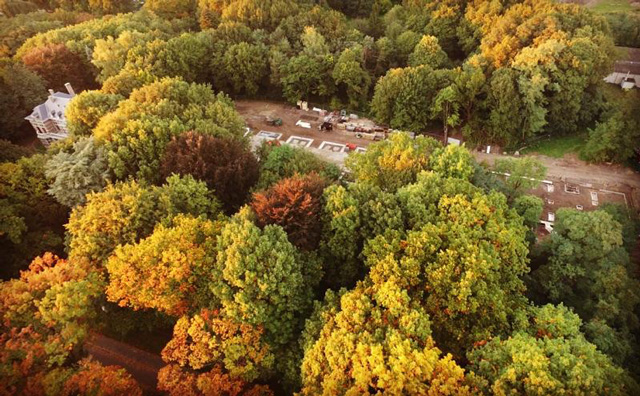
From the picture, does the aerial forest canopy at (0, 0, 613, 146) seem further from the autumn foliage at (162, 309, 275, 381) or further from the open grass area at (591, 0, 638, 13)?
the open grass area at (591, 0, 638, 13)

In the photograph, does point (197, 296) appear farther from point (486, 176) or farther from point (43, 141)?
Answer: point (43, 141)

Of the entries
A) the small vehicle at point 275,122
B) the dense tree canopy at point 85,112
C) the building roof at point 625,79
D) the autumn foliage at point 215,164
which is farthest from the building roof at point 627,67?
the dense tree canopy at point 85,112

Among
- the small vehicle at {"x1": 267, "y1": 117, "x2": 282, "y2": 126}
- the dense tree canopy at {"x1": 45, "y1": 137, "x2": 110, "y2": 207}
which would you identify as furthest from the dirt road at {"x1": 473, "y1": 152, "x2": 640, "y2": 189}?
the dense tree canopy at {"x1": 45, "y1": 137, "x2": 110, "y2": 207}

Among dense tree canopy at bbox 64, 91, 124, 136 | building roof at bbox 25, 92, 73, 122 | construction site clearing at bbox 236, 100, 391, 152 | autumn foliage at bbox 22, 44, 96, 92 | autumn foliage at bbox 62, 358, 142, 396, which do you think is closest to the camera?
autumn foliage at bbox 62, 358, 142, 396

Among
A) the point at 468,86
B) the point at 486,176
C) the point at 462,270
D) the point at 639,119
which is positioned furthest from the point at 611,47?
the point at 462,270

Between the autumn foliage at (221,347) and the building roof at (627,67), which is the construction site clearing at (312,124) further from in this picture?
the building roof at (627,67)
